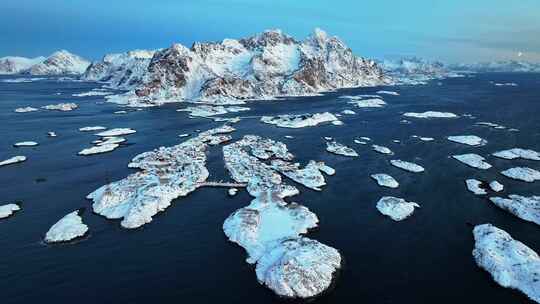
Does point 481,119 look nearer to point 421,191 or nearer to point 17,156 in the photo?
point 421,191

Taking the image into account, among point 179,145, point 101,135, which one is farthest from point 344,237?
point 101,135

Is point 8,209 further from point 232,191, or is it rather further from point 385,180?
point 385,180

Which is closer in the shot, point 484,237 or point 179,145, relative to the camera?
point 484,237

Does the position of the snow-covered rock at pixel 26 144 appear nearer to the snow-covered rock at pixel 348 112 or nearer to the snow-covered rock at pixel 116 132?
the snow-covered rock at pixel 116 132

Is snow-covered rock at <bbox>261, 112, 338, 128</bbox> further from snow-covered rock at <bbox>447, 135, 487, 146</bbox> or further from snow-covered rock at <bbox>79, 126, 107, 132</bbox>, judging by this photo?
snow-covered rock at <bbox>79, 126, 107, 132</bbox>

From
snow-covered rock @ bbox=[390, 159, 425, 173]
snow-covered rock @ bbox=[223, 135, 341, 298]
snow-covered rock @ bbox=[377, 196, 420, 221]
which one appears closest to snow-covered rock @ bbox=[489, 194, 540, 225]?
snow-covered rock @ bbox=[377, 196, 420, 221]

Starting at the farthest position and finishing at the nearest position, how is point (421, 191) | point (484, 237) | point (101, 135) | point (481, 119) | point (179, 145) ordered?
point (481, 119)
point (101, 135)
point (179, 145)
point (421, 191)
point (484, 237)

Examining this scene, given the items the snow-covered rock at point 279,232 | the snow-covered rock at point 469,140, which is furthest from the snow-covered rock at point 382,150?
the snow-covered rock at point 469,140

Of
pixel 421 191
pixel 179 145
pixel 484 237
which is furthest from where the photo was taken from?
pixel 179 145
